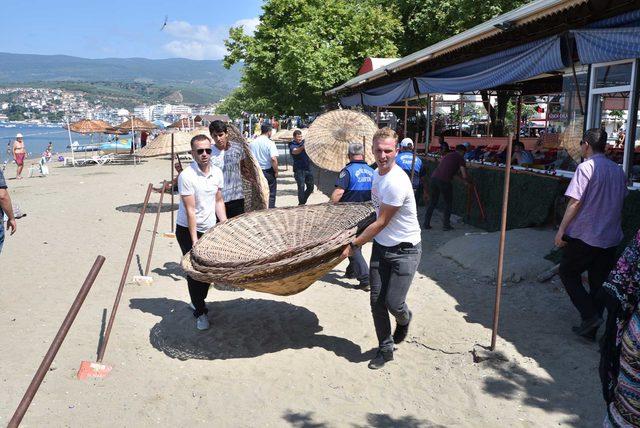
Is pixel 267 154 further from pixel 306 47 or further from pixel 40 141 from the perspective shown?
pixel 40 141

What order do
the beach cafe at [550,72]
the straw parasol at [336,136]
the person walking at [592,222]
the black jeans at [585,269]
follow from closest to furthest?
the person walking at [592,222], the black jeans at [585,269], the beach cafe at [550,72], the straw parasol at [336,136]

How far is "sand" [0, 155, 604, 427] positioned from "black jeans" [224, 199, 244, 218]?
0.92 m

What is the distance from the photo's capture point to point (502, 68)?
7.63 metres

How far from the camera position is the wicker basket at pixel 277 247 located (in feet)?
11.8

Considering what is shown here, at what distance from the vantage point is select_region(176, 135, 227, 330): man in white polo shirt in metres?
4.59

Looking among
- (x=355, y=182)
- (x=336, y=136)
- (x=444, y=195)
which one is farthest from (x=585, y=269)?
(x=336, y=136)

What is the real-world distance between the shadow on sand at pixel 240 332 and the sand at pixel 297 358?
0.06 ft

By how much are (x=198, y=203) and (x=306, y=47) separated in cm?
1378

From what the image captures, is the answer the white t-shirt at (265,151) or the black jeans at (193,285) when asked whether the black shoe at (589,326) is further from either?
the white t-shirt at (265,151)

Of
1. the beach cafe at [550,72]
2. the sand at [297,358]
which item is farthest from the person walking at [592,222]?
Result: the beach cafe at [550,72]

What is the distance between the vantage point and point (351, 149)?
18.5ft

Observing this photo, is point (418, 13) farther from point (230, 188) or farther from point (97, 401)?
point (97, 401)

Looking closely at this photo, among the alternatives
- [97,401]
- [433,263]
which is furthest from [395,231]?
[433,263]

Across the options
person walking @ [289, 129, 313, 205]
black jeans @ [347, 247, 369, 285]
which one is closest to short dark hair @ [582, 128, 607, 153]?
black jeans @ [347, 247, 369, 285]
